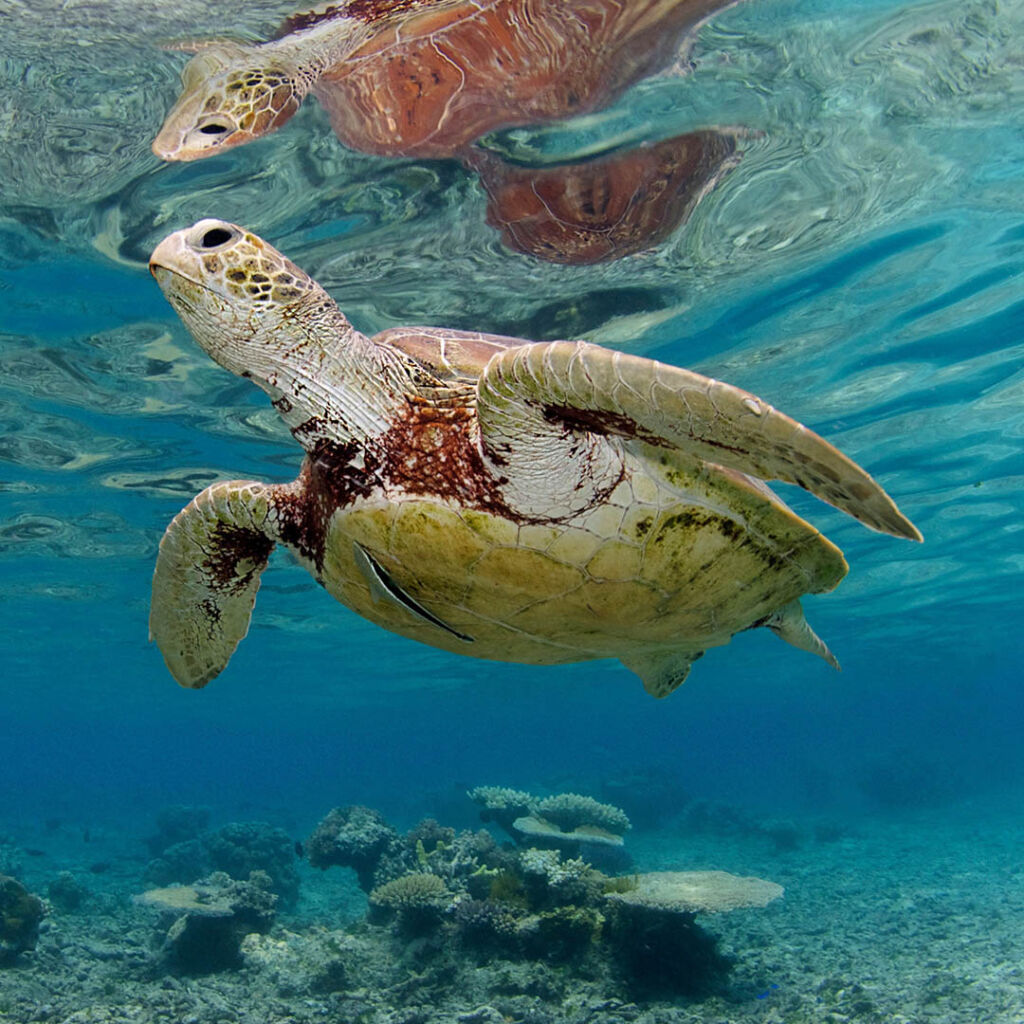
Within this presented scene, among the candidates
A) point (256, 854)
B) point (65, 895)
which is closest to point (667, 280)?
point (256, 854)

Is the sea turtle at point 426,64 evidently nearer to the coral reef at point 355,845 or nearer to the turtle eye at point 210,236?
the turtle eye at point 210,236

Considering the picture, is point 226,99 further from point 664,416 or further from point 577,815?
point 577,815

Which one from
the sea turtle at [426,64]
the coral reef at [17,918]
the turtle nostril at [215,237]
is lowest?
the coral reef at [17,918]

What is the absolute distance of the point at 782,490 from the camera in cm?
1577

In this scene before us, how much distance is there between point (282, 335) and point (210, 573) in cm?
193

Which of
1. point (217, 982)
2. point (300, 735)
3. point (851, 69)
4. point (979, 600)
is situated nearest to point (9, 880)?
point (217, 982)

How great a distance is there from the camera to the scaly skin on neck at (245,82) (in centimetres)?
513

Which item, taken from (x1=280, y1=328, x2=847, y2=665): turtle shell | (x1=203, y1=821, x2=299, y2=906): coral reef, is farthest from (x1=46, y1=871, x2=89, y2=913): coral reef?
(x1=280, y1=328, x2=847, y2=665): turtle shell

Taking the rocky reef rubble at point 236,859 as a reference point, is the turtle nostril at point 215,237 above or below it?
above

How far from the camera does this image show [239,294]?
2725mm

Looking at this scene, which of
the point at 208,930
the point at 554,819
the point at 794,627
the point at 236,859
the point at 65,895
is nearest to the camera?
the point at 794,627

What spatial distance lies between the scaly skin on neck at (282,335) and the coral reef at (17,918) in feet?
32.6

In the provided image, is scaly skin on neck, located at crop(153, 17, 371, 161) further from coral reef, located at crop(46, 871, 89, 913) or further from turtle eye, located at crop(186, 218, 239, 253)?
coral reef, located at crop(46, 871, 89, 913)

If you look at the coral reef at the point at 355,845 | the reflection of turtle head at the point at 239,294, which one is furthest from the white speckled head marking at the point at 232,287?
the coral reef at the point at 355,845
